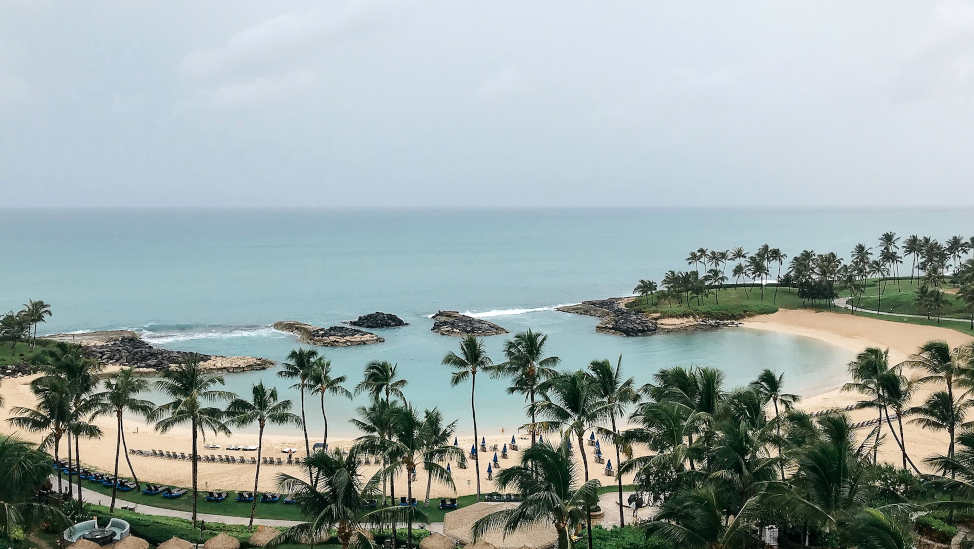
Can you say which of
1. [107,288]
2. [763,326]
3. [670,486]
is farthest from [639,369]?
[107,288]

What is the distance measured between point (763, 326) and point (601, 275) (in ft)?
226

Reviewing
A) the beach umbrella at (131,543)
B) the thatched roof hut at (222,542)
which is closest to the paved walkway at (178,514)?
the thatched roof hut at (222,542)

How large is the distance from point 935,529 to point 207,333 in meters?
90.2

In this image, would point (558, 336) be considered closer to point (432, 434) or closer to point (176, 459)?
point (176, 459)

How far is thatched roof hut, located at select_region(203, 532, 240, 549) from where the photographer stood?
2736cm

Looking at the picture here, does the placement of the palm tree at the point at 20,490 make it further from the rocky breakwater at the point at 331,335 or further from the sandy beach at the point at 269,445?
the rocky breakwater at the point at 331,335

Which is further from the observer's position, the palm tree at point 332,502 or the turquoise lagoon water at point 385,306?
the turquoise lagoon water at point 385,306

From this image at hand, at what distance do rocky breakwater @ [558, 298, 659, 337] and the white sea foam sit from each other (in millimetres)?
48778

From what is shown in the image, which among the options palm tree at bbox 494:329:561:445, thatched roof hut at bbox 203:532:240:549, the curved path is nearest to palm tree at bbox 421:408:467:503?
palm tree at bbox 494:329:561:445

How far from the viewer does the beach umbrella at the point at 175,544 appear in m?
27.0

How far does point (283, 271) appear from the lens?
163 metres

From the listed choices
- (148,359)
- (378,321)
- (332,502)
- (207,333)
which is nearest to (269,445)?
(332,502)

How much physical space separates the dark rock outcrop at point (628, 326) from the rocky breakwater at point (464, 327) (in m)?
15.7

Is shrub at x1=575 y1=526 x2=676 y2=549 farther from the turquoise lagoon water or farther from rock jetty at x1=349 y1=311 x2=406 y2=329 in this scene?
rock jetty at x1=349 y1=311 x2=406 y2=329
